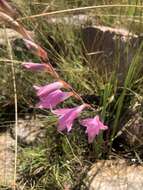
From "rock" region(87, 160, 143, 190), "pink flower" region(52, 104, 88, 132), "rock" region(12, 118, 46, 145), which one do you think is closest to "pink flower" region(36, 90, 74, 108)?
"pink flower" region(52, 104, 88, 132)

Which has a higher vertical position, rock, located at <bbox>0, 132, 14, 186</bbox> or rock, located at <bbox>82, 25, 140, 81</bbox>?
rock, located at <bbox>82, 25, 140, 81</bbox>

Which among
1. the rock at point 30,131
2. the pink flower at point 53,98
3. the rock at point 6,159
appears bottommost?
the rock at point 6,159

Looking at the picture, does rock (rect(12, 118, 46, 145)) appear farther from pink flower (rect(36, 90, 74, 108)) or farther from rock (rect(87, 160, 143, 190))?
pink flower (rect(36, 90, 74, 108))

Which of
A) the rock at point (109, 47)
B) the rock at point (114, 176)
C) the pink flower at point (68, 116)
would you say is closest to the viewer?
the pink flower at point (68, 116)

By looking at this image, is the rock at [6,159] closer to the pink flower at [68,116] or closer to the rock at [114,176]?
the rock at [114,176]

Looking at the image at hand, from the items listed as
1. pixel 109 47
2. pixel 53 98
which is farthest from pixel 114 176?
pixel 109 47

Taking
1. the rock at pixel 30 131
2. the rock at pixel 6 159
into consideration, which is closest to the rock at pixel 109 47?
the rock at pixel 30 131
